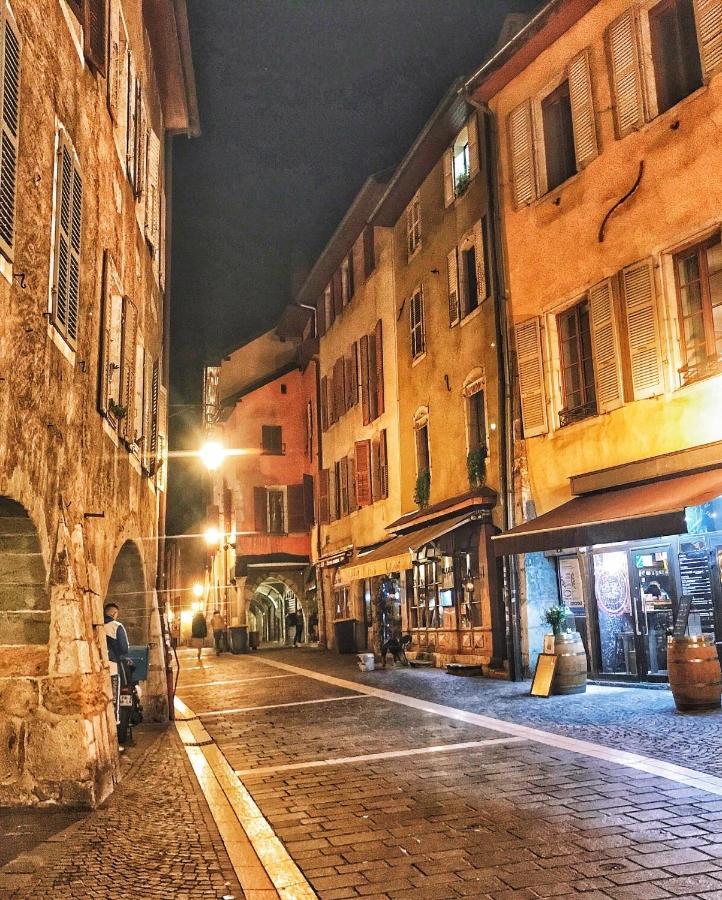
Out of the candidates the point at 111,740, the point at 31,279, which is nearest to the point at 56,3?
the point at 31,279

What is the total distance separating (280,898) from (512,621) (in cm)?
1069

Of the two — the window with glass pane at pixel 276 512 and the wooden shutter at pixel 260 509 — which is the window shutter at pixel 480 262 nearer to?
the wooden shutter at pixel 260 509

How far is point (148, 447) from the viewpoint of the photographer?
1278 cm

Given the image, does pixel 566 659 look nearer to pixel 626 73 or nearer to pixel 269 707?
pixel 269 707

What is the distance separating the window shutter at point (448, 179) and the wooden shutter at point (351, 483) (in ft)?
31.8

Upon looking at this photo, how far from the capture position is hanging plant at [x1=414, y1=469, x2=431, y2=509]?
19.8 metres

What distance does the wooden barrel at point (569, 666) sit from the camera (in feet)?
40.2

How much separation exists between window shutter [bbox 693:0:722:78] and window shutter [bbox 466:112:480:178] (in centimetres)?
638

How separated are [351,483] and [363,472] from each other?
7.61 feet

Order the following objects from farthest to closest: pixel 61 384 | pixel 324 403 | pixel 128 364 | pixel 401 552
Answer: pixel 324 403, pixel 401 552, pixel 128 364, pixel 61 384

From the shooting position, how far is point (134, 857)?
5094 mm

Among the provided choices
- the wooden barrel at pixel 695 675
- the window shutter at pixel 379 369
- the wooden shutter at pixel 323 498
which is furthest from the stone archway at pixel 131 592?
the wooden shutter at pixel 323 498

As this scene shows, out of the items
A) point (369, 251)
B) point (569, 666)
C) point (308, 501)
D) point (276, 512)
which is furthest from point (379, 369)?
point (569, 666)

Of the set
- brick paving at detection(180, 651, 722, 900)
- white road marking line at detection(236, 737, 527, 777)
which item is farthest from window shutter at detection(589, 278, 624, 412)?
white road marking line at detection(236, 737, 527, 777)
